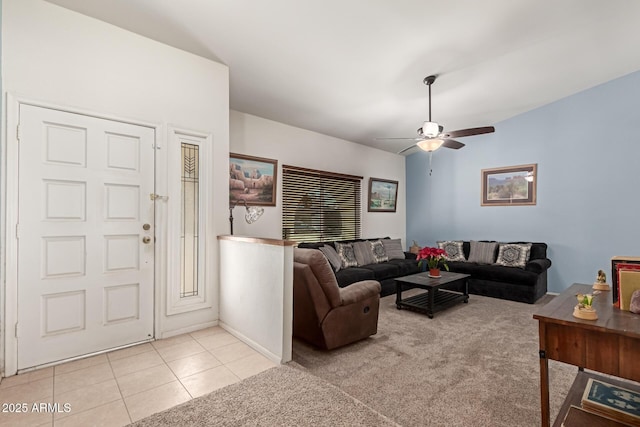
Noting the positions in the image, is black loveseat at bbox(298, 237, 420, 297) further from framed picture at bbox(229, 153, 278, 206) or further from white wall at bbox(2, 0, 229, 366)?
white wall at bbox(2, 0, 229, 366)

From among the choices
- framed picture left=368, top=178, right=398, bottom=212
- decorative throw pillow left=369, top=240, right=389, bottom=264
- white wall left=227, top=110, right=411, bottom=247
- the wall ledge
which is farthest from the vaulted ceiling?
decorative throw pillow left=369, top=240, right=389, bottom=264

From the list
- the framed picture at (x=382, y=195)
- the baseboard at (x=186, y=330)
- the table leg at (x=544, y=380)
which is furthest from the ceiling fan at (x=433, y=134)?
the baseboard at (x=186, y=330)

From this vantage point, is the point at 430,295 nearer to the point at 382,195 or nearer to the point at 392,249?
the point at 392,249

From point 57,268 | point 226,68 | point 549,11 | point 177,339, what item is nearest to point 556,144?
point 549,11

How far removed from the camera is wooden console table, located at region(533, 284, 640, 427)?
1.31 meters

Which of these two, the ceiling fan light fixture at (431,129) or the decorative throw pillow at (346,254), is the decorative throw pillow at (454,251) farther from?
the ceiling fan light fixture at (431,129)

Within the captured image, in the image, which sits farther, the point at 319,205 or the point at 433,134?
the point at 319,205

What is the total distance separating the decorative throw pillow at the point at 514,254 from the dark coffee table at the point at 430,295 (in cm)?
108

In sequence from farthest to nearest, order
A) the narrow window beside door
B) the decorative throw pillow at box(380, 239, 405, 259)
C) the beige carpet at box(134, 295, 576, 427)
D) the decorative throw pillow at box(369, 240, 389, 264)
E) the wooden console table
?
the decorative throw pillow at box(380, 239, 405, 259) < the decorative throw pillow at box(369, 240, 389, 264) < the narrow window beside door < the beige carpet at box(134, 295, 576, 427) < the wooden console table

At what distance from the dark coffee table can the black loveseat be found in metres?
0.56

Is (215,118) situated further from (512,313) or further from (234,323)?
(512,313)

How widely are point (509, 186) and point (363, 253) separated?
3101mm

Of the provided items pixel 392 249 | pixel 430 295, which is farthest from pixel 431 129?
pixel 392 249

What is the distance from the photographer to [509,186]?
560 centimetres
